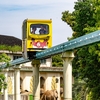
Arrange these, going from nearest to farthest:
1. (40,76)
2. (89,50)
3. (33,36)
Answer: (33,36)
(89,50)
(40,76)

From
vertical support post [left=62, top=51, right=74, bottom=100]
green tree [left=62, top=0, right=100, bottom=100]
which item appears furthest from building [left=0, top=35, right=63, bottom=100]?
vertical support post [left=62, top=51, right=74, bottom=100]

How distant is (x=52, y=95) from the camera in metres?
38.3

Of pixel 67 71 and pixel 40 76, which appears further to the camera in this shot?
pixel 40 76

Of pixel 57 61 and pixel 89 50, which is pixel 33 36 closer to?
pixel 89 50

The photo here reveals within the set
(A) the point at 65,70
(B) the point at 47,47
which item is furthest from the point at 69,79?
(B) the point at 47,47

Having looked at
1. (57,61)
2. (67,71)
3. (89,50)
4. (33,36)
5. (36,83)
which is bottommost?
(36,83)

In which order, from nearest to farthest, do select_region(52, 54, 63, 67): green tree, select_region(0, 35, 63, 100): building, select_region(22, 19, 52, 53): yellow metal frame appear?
1. select_region(22, 19, 52, 53): yellow metal frame
2. select_region(0, 35, 63, 100): building
3. select_region(52, 54, 63, 67): green tree

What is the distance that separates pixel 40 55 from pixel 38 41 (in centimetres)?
84

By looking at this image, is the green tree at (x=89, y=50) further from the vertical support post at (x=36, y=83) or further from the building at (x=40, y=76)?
the building at (x=40, y=76)

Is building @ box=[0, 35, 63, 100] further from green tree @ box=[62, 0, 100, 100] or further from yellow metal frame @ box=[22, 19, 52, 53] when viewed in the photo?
yellow metal frame @ box=[22, 19, 52, 53]

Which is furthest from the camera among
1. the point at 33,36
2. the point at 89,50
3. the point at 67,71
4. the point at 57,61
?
the point at 57,61

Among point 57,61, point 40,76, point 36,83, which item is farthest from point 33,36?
point 57,61

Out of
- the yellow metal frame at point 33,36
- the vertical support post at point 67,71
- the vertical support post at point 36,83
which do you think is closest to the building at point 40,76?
the vertical support post at point 36,83

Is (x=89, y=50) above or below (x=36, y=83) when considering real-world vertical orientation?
above
